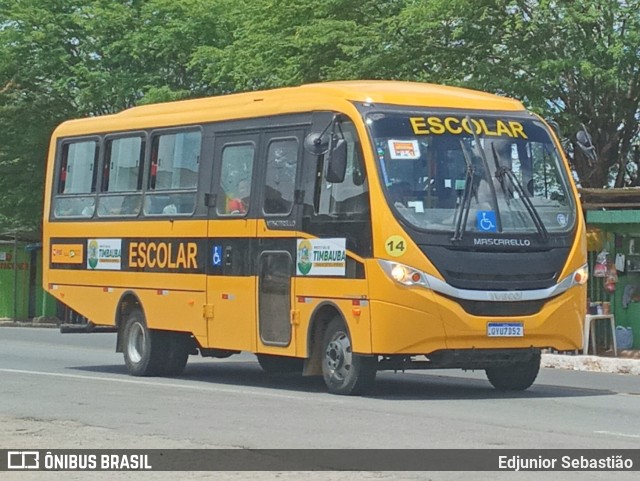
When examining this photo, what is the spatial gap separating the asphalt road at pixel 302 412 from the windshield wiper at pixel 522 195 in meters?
1.78

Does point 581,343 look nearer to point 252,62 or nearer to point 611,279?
point 611,279

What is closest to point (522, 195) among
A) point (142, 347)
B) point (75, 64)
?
point (142, 347)

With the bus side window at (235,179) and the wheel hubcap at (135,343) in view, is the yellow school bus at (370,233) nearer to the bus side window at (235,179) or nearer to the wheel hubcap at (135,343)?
the bus side window at (235,179)

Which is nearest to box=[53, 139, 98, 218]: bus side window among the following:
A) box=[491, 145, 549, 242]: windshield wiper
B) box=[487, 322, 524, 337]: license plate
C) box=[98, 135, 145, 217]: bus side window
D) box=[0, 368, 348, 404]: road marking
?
box=[98, 135, 145, 217]: bus side window

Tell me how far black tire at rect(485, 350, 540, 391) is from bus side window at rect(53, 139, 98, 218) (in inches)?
254

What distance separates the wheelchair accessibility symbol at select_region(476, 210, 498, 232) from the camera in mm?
15172

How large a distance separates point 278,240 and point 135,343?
373 cm

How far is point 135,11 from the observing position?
4034 cm

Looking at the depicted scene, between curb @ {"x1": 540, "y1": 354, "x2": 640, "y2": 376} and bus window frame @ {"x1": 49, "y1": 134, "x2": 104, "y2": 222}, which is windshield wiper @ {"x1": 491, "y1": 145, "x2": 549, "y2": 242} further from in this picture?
bus window frame @ {"x1": 49, "y1": 134, "x2": 104, "y2": 222}

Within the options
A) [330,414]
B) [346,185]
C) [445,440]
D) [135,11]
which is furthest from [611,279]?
[135,11]

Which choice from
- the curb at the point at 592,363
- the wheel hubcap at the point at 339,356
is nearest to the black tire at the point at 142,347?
the wheel hubcap at the point at 339,356

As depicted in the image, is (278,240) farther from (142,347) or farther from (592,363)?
(592,363)

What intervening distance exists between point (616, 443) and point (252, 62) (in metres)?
22.9

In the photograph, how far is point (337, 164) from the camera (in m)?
15.3
